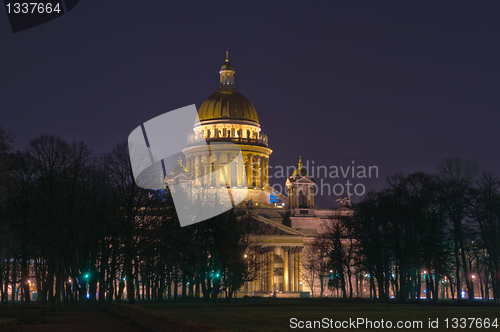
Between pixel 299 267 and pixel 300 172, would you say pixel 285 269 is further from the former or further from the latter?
pixel 300 172

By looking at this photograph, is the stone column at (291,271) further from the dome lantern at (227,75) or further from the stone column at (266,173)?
the dome lantern at (227,75)

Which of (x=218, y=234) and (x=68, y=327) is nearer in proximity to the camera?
(x=68, y=327)

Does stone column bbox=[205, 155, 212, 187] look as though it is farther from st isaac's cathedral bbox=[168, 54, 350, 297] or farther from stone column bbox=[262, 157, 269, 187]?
stone column bbox=[262, 157, 269, 187]

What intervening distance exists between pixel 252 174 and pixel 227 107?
1638 cm

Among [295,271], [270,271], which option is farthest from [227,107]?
[270,271]

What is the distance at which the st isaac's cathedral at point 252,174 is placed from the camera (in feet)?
442

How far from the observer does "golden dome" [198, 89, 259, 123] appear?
157 m

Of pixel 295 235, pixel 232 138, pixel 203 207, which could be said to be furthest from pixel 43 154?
pixel 232 138

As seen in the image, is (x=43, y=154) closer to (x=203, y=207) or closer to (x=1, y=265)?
(x=1, y=265)

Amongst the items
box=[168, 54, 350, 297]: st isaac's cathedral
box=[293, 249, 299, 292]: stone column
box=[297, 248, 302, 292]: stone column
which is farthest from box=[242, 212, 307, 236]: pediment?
box=[293, 249, 299, 292]: stone column

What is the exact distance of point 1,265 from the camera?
66625 millimetres

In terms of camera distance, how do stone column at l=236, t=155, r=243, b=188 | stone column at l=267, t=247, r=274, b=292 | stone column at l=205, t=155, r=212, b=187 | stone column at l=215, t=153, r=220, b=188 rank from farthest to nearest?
stone column at l=236, t=155, r=243, b=188 < stone column at l=215, t=153, r=220, b=188 < stone column at l=205, t=155, r=212, b=187 < stone column at l=267, t=247, r=274, b=292

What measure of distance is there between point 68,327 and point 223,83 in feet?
443

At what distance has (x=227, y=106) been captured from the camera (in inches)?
6216
